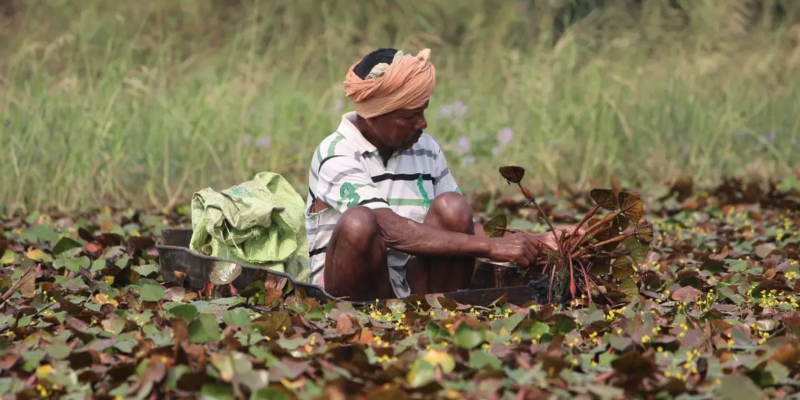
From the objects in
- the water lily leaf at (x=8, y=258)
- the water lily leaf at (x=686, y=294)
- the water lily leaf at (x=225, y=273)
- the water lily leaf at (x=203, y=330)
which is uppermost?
the water lily leaf at (x=203, y=330)

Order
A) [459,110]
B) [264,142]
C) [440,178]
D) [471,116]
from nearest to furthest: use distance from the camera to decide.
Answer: [440,178] < [264,142] < [459,110] < [471,116]

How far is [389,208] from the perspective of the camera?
167 inches

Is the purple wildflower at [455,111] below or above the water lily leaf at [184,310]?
below

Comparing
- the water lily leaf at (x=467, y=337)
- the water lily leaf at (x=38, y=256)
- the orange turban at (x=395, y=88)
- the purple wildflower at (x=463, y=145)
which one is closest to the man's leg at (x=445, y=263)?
the orange turban at (x=395, y=88)

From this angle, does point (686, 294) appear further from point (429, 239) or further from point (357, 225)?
point (357, 225)

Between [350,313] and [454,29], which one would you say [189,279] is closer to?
[350,313]

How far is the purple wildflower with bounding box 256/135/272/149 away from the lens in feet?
25.3

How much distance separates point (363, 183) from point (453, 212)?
14.0 inches

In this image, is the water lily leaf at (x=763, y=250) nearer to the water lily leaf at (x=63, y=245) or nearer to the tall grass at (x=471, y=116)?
the tall grass at (x=471, y=116)

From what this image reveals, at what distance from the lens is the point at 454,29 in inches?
517

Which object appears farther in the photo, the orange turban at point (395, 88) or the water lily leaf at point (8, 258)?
the water lily leaf at point (8, 258)

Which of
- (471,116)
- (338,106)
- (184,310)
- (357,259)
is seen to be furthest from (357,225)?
(471,116)

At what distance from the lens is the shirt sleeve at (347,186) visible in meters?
4.25

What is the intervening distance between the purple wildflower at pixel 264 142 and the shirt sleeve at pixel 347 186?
340 centimetres
